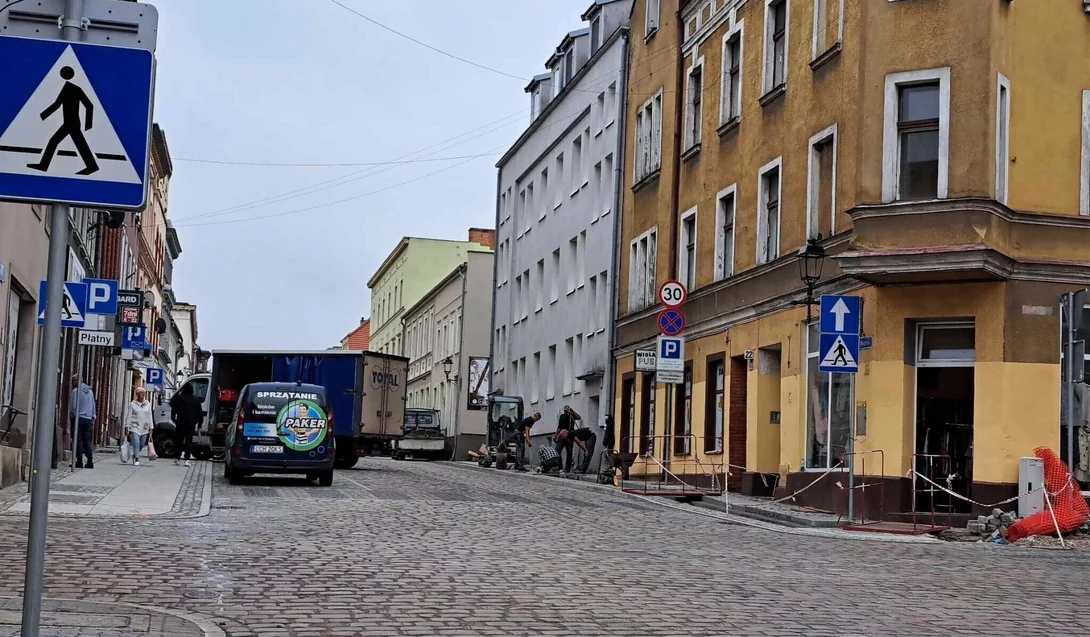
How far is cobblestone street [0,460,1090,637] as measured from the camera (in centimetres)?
980

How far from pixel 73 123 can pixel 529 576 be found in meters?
7.41

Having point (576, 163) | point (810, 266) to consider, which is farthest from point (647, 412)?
point (576, 163)

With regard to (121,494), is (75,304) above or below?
above

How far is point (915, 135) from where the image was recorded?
2261cm

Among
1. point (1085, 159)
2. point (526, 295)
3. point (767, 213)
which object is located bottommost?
point (767, 213)

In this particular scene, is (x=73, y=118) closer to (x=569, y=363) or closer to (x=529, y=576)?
(x=529, y=576)

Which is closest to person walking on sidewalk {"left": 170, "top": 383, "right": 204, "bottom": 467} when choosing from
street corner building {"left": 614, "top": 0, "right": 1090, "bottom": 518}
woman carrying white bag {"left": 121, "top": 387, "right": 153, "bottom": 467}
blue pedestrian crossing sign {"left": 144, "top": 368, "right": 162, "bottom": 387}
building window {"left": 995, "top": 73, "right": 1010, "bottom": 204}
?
woman carrying white bag {"left": 121, "top": 387, "right": 153, "bottom": 467}

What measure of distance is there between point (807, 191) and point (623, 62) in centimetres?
1647

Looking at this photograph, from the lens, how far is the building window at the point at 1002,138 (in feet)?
72.0

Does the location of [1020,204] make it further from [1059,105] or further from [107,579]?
[107,579]

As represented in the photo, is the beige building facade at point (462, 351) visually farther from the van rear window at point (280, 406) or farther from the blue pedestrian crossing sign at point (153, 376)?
the van rear window at point (280, 406)

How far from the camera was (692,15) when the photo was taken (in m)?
34.2

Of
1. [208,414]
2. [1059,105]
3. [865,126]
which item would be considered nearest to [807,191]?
[865,126]

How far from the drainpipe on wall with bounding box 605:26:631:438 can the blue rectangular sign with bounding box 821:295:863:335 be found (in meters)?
19.8
